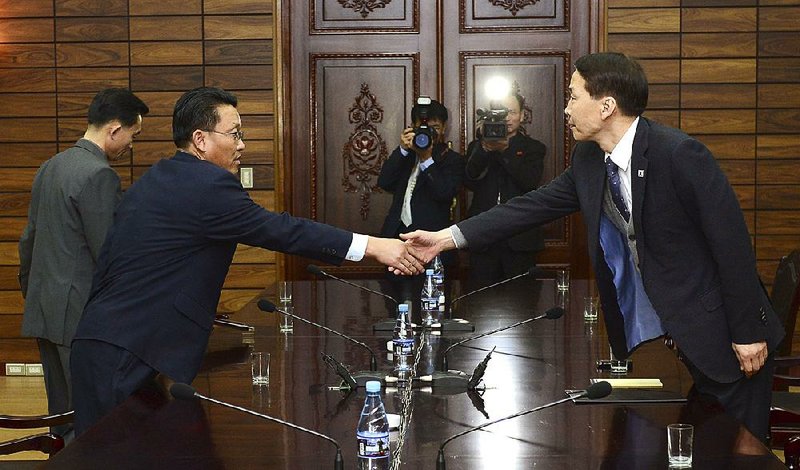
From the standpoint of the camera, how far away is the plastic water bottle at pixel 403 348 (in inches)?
121

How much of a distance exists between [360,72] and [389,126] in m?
0.38

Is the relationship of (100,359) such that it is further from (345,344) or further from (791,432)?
(791,432)

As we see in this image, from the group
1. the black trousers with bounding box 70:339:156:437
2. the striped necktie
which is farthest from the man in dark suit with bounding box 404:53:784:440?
the striped necktie

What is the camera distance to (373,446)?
2225 mm

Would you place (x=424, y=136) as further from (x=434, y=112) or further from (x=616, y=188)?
(x=616, y=188)

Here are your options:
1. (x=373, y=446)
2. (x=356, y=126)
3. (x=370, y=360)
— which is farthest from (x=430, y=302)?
(x=356, y=126)

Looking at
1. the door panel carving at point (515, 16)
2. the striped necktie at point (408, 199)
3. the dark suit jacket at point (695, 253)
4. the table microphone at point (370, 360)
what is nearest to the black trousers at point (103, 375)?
the table microphone at point (370, 360)

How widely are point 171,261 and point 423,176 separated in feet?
10.3

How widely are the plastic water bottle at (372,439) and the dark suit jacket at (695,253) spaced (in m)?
1.15

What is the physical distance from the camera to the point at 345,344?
375cm

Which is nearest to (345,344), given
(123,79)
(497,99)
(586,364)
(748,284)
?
(586,364)

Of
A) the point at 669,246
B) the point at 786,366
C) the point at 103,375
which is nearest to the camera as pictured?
the point at 669,246

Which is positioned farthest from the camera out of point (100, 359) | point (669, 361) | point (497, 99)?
point (497, 99)

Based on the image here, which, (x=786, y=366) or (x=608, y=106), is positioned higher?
(x=608, y=106)
